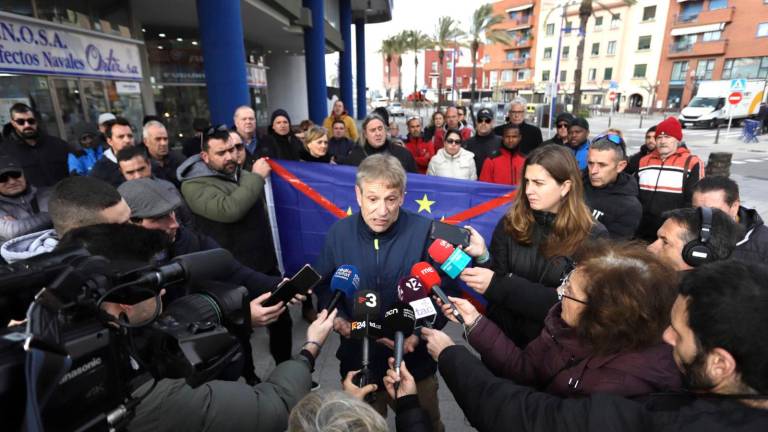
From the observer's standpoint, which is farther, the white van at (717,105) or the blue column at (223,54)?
the white van at (717,105)

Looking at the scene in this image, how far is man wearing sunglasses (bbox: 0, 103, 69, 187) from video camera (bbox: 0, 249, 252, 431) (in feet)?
15.2

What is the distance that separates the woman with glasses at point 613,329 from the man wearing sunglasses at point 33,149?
5509 mm

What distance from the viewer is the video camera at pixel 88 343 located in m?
0.75

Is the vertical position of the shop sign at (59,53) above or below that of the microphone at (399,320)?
above

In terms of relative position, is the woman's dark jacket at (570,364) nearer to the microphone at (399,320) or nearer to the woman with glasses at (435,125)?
the microphone at (399,320)

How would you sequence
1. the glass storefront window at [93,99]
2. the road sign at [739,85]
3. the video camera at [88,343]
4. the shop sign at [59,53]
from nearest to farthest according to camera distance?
the video camera at [88,343] → the shop sign at [59,53] → the glass storefront window at [93,99] → the road sign at [739,85]

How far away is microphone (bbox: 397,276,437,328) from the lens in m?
1.66

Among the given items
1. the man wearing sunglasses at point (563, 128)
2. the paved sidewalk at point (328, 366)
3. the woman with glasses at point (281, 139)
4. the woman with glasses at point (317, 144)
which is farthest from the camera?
the man wearing sunglasses at point (563, 128)

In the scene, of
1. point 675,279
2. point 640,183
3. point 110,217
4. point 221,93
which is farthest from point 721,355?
point 221,93

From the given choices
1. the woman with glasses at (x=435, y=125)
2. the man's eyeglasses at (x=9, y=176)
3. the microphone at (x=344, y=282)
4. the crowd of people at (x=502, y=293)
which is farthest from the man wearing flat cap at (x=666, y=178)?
the man's eyeglasses at (x=9, y=176)

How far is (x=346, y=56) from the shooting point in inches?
890

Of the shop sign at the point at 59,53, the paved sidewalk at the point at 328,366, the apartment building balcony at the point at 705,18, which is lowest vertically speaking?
the paved sidewalk at the point at 328,366

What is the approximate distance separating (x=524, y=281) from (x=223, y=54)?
7069 millimetres

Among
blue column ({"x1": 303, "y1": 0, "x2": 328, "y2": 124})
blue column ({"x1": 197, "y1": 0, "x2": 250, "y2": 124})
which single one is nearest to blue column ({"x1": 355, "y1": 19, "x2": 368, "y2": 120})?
blue column ({"x1": 303, "y1": 0, "x2": 328, "y2": 124})
